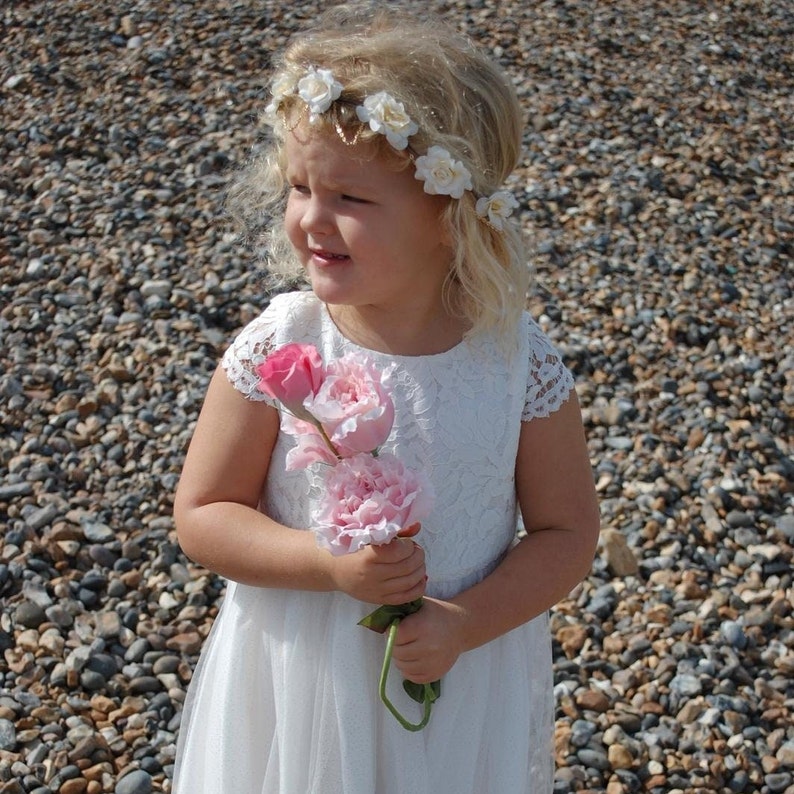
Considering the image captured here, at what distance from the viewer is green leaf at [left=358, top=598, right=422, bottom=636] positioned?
173 cm

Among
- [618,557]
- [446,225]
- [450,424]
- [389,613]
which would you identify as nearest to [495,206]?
[446,225]

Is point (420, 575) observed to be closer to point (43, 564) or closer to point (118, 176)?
point (43, 564)

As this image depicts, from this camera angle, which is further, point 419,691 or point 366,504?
point 419,691

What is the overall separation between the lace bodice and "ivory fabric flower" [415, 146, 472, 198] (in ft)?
0.90

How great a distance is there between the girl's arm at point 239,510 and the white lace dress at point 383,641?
0.03 m

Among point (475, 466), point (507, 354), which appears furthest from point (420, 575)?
point (507, 354)

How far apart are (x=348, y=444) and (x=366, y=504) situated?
0.08m

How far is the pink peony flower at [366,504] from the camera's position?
1.52 metres

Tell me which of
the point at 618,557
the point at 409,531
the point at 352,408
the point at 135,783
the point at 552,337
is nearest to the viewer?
the point at 352,408

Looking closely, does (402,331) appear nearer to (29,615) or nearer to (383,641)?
(383,641)

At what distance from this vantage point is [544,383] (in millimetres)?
1949

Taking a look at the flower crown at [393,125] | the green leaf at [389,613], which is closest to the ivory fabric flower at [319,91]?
the flower crown at [393,125]

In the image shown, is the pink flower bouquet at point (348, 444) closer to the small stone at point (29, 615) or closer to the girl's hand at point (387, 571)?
the girl's hand at point (387, 571)

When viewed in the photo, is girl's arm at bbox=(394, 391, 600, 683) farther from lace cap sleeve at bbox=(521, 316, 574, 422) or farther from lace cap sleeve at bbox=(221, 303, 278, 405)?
lace cap sleeve at bbox=(221, 303, 278, 405)
